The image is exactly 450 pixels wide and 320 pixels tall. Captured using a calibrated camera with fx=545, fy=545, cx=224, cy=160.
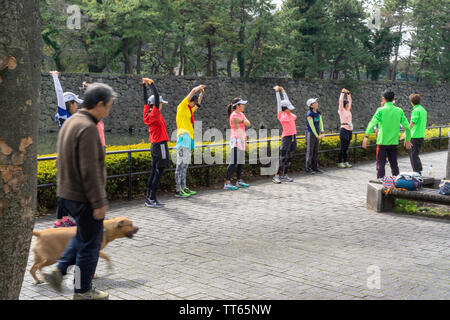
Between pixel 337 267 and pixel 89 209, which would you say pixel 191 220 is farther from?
pixel 89 209

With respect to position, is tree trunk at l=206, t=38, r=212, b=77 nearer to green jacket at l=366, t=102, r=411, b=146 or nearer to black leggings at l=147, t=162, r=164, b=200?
green jacket at l=366, t=102, r=411, b=146

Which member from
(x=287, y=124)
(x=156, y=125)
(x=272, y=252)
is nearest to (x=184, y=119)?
(x=156, y=125)

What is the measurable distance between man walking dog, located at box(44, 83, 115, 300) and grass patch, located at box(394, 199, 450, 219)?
5964mm

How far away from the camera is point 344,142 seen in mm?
14109

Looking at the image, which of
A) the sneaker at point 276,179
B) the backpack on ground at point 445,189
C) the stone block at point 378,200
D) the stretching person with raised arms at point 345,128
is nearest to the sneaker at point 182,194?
the sneaker at point 276,179

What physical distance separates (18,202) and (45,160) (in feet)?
20.0

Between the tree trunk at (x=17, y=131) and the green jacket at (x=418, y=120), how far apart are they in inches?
379

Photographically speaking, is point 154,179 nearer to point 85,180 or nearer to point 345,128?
point 85,180

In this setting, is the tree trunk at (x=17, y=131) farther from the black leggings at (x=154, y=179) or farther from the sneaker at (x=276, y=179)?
the sneaker at (x=276, y=179)

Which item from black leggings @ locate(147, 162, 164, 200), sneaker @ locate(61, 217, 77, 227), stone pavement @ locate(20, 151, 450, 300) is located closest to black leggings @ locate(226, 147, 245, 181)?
stone pavement @ locate(20, 151, 450, 300)

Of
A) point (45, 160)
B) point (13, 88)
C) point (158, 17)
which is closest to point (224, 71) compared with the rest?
point (158, 17)

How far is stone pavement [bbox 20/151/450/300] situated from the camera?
5.03m

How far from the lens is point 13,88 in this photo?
295cm

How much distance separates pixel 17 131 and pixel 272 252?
4.02m
